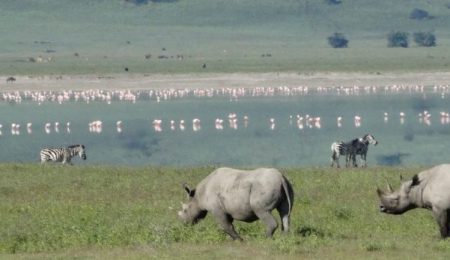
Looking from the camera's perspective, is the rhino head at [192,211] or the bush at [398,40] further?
the bush at [398,40]

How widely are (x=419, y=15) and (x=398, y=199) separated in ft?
550

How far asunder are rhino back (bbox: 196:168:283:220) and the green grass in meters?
0.49

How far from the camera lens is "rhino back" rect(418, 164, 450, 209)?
1816 centimetres

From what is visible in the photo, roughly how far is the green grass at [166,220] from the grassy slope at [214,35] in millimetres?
67510

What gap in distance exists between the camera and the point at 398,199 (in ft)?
62.7

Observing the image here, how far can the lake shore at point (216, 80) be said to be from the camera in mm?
85250

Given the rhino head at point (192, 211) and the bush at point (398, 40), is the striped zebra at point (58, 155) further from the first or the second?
the bush at point (398, 40)

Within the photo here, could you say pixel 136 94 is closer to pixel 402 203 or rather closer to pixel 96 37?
pixel 402 203

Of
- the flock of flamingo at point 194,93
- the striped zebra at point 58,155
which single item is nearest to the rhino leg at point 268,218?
the striped zebra at point 58,155

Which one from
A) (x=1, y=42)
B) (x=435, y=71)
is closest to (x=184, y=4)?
(x=1, y=42)

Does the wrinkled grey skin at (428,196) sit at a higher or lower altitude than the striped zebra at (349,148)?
higher

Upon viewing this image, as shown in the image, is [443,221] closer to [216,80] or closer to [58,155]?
[58,155]

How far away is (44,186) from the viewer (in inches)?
1068

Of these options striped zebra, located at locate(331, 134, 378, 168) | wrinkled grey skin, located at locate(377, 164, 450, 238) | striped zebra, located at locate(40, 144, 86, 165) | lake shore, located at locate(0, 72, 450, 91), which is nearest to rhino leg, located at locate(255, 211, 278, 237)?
wrinkled grey skin, located at locate(377, 164, 450, 238)
